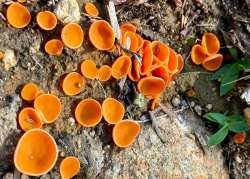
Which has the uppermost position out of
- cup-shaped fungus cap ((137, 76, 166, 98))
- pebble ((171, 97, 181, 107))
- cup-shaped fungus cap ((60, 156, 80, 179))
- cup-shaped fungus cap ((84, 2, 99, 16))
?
cup-shaped fungus cap ((84, 2, 99, 16))

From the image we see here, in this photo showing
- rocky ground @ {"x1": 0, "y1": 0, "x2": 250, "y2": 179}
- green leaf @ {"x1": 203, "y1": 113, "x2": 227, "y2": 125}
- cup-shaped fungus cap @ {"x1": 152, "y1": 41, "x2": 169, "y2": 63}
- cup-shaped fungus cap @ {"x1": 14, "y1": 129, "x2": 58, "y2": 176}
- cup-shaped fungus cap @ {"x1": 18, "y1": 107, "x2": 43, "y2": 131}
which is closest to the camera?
cup-shaped fungus cap @ {"x1": 14, "y1": 129, "x2": 58, "y2": 176}

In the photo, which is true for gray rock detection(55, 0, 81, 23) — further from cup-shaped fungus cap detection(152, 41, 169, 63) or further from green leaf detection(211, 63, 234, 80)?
green leaf detection(211, 63, 234, 80)

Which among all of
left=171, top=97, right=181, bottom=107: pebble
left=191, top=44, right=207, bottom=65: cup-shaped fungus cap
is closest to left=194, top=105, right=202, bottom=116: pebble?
left=171, top=97, right=181, bottom=107: pebble

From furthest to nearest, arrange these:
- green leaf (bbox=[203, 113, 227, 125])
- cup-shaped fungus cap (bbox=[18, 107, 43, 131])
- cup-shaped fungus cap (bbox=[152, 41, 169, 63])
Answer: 1. green leaf (bbox=[203, 113, 227, 125])
2. cup-shaped fungus cap (bbox=[152, 41, 169, 63])
3. cup-shaped fungus cap (bbox=[18, 107, 43, 131])

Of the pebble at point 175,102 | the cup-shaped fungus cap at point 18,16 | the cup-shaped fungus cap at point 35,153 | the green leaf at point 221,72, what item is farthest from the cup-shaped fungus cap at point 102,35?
the green leaf at point 221,72

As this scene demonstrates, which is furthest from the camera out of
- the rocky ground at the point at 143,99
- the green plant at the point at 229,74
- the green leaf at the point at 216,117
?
the green plant at the point at 229,74

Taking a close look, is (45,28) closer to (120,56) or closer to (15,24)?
→ (15,24)

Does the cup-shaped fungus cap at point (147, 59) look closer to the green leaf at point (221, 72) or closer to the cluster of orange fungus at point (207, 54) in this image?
the cluster of orange fungus at point (207, 54)

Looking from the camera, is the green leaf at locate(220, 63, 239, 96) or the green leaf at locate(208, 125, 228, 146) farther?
the green leaf at locate(220, 63, 239, 96)
